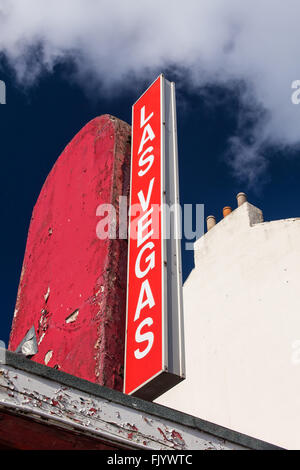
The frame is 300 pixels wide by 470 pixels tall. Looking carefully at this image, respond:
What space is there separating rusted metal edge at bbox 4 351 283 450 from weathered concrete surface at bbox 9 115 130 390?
4.12ft

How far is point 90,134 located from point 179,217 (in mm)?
2800

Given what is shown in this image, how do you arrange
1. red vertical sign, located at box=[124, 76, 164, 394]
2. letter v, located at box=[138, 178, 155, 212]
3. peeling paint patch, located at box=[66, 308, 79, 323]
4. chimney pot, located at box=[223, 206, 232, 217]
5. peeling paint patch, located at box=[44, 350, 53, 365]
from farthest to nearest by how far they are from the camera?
chimney pot, located at box=[223, 206, 232, 217]
peeling paint patch, located at box=[44, 350, 53, 365]
peeling paint patch, located at box=[66, 308, 79, 323]
letter v, located at box=[138, 178, 155, 212]
red vertical sign, located at box=[124, 76, 164, 394]

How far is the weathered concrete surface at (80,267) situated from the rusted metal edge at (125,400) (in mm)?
1256

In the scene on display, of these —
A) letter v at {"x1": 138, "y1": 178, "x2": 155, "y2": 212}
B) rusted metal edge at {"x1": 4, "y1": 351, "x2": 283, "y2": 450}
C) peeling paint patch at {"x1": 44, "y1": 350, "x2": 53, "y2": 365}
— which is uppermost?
letter v at {"x1": 138, "y1": 178, "x2": 155, "y2": 212}

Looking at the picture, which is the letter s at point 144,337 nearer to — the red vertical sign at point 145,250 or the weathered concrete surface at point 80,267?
the red vertical sign at point 145,250

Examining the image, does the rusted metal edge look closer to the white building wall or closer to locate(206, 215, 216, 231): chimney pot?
the white building wall

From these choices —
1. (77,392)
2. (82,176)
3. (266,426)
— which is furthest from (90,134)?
(266,426)

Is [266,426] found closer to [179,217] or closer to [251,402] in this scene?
[251,402]

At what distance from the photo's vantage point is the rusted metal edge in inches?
138

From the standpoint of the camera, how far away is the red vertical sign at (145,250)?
191 inches

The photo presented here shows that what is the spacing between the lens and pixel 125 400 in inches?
149

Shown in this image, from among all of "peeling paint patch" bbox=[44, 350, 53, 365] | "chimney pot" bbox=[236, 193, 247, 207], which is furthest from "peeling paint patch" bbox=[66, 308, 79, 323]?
"chimney pot" bbox=[236, 193, 247, 207]

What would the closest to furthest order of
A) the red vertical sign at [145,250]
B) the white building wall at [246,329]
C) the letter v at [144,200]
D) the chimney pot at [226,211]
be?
1. the red vertical sign at [145,250]
2. the letter v at [144,200]
3. the white building wall at [246,329]
4. the chimney pot at [226,211]

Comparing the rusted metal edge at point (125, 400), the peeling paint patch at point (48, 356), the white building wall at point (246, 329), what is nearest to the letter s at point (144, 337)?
the rusted metal edge at point (125, 400)
